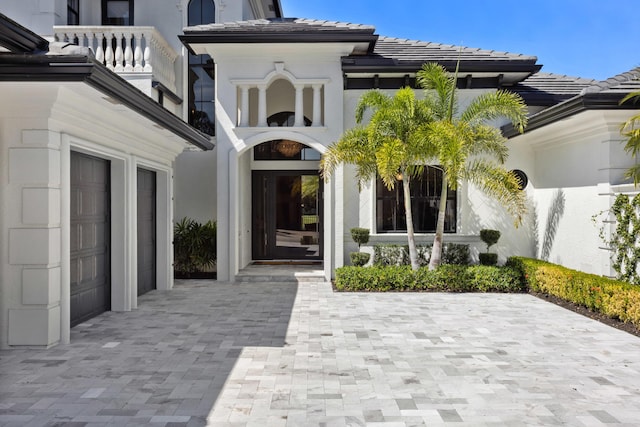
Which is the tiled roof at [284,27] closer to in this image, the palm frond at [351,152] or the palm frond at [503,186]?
the palm frond at [351,152]

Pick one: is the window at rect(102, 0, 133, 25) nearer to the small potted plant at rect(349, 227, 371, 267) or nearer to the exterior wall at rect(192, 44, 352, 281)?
the exterior wall at rect(192, 44, 352, 281)

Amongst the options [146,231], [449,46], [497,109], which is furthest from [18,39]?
[449,46]

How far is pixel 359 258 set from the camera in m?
12.2

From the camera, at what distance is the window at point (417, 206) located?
12.8 metres

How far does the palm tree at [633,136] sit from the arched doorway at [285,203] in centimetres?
833

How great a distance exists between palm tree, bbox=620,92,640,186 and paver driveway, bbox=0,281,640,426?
2734 mm

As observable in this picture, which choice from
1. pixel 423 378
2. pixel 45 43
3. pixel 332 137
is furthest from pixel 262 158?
pixel 423 378

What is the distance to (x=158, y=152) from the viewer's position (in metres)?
10.7

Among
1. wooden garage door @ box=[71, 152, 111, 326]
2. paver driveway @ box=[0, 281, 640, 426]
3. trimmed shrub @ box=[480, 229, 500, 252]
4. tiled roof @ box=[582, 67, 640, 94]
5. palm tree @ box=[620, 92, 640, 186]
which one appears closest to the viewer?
paver driveway @ box=[0, 281, 640, 426]

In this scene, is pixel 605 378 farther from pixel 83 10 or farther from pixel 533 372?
pixel 83 10

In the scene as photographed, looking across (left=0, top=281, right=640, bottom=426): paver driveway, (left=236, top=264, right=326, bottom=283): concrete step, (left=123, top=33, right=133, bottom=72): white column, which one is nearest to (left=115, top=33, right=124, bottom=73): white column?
(left=123, top=33, right=133, bottom=72): white column

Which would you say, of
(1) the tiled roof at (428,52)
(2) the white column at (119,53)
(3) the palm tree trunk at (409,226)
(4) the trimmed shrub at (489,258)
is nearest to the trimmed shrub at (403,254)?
(4) the trimmed shrub at (489,258)

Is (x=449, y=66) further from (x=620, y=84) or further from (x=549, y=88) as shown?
(x=620, y=84)

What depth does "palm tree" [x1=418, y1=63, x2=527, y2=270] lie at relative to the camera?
10133 millimetres
